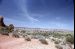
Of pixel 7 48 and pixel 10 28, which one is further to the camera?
pixel 10 28

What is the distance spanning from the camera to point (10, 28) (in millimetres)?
20297

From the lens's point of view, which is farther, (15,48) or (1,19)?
(1,19)

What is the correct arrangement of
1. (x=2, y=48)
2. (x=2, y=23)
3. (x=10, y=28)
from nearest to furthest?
(x=2, y=48)
(x=10, y=28)
(x=2, y=23)

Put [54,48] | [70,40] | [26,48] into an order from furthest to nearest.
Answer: [70,40] < [54,48] < [26,48]

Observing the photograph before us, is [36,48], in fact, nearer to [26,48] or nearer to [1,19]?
[26,48]

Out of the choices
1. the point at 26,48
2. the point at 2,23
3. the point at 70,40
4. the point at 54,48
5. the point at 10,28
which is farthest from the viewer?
the point at 2,23

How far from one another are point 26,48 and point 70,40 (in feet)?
22.8

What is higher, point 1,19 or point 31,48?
point 1,19

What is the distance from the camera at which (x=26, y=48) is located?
8977 millimetres

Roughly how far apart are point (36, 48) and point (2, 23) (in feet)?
53.4

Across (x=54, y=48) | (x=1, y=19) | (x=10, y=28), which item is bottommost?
(x=54, y=48)

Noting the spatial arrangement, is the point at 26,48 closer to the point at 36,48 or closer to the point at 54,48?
the point at 36,48

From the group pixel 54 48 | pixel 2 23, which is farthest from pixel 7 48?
pixel 2 23

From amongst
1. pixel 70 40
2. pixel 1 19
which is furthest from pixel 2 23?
pixel 70 40
